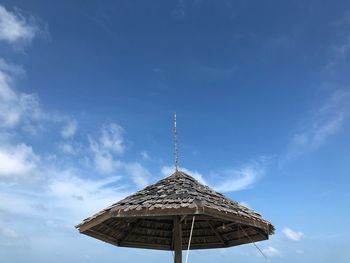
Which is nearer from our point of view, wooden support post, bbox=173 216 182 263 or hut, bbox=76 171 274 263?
hut, bbox=76 171 274 263

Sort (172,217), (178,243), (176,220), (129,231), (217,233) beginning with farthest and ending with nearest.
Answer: (217,233) → (129,231) → (178,243) → (176,220) → (172,217)

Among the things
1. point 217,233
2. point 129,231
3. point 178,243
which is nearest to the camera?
point 178,243

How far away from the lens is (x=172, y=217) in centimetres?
930

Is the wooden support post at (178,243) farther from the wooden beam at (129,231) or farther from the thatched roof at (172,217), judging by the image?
the wooden beam at (129,231)

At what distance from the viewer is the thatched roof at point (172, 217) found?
8.09 metres

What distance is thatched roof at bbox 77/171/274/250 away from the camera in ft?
26.5

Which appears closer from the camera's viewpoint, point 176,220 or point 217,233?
point 176,220

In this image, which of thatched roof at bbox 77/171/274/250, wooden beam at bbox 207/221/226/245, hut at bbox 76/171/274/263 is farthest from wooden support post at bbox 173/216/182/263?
wooden beam at bbox 207/221/226/245

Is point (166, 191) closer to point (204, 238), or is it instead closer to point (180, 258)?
point (180, 258)

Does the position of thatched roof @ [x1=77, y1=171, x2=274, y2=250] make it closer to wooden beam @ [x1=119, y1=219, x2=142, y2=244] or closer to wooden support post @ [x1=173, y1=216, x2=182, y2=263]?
wooden beam @ [x1=119, y1=219, x2=142, y2=244]

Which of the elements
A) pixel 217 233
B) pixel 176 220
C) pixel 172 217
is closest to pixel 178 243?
pixel 176 220

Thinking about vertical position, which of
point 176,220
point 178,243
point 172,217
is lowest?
point 178,243

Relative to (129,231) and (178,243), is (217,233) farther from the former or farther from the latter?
(129,231)

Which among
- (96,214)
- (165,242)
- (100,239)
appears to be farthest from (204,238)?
(96,214)
